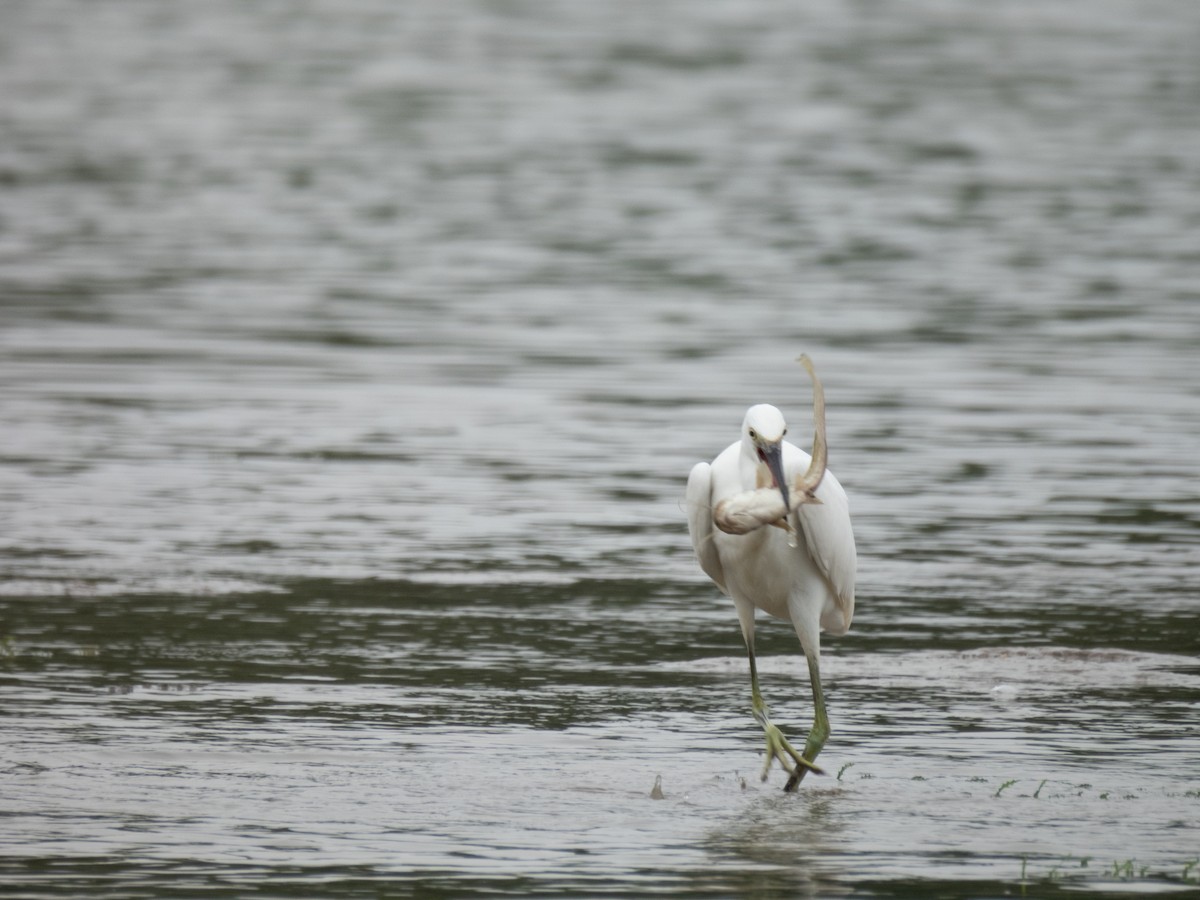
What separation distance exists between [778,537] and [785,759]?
30.7 inches

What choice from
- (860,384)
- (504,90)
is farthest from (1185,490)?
(504,90)

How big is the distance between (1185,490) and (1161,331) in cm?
599

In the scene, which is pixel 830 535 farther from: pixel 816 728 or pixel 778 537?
pixel 816 728

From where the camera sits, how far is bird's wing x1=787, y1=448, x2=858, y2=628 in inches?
353

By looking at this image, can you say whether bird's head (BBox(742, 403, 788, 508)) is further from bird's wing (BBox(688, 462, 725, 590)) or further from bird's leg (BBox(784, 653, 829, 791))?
bird's leg (BBox(784, 653, 829, 791))

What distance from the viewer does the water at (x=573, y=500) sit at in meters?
8.27

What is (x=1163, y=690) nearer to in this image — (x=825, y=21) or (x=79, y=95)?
(x=79, y=95)

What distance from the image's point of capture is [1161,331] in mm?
20281

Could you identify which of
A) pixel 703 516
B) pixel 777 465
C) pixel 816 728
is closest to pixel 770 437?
pixel 777 465

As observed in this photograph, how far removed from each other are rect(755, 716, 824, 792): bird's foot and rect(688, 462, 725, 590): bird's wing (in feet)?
2.29

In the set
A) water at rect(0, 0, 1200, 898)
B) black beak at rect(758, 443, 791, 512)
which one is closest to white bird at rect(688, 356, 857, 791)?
black beak at rect(758, 443, 791, 512)

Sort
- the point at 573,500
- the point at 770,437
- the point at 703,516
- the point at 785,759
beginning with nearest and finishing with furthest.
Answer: the point at 770,437, the point at 785,759, the point at 703,516, the point at 573,500

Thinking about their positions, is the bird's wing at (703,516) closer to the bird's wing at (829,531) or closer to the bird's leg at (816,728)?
the bird's wing at (829,531)

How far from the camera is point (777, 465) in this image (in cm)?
865
